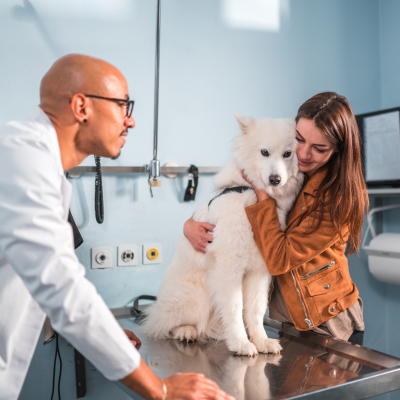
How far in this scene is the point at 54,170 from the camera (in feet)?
2.56

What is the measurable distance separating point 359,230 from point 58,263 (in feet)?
3.96

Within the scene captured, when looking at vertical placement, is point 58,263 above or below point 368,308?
above

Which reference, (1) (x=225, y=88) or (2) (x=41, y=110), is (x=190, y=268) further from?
(1) (x=225, y=88)

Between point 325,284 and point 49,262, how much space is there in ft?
3.87

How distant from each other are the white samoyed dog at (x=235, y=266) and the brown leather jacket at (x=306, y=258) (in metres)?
0.07

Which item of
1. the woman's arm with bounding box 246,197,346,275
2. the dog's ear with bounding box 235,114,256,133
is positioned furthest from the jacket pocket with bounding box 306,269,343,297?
the dog's ear with bounding box 235,114,256,133

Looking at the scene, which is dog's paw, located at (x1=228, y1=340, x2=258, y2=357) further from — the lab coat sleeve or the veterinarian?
the lab coat sleeve

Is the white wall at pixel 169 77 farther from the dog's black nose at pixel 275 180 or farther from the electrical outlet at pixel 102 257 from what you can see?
the dog's black nose at pixel 275 180

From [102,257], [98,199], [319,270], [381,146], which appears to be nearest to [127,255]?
[102,257]

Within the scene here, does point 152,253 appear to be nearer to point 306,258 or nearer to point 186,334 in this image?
point 186,334

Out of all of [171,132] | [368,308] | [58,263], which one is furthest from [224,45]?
[368,308]

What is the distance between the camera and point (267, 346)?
4.70 feet

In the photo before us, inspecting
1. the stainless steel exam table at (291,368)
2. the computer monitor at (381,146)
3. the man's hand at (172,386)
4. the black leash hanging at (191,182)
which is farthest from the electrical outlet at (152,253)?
the computer monitor at (381,146)

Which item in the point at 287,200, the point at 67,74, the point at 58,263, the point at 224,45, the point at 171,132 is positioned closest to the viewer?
the point at 58,263
